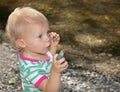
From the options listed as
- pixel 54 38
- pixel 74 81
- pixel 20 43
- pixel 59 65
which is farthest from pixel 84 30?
pixel 59 65

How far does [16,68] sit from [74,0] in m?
2.61

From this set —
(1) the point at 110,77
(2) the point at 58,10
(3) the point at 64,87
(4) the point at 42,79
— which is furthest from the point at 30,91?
(2) the point at 58,10

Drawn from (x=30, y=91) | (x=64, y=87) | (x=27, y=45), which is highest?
(x=27, y=45)

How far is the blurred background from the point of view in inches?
193

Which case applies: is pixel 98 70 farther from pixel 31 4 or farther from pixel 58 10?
pixel 31 4

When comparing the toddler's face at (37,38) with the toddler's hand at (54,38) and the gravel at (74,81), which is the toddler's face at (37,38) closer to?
the toddler's hand at (54,38)

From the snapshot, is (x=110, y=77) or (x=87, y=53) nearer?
(x=110, y=77)

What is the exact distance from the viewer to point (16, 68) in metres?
4.80

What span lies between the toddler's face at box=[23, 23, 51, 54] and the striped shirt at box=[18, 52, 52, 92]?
0.10 m

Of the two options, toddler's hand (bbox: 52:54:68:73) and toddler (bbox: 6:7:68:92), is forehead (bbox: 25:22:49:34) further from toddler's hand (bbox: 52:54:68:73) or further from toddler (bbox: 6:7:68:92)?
toddler's hand (bbox: 52:54:68:73)

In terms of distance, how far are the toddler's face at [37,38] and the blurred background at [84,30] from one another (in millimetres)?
2008

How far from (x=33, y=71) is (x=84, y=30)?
3.13 metres

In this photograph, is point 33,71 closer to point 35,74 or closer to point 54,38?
point 35,74

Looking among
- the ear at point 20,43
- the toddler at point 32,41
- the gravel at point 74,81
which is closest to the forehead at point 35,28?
the toddler at point 32,41
